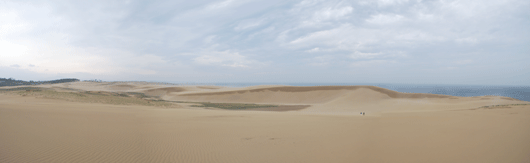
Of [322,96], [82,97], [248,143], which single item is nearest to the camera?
[248,143]

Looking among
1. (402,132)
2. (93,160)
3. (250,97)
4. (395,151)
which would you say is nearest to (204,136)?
(93,160)

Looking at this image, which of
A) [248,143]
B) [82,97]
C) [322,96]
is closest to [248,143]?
[248,143]

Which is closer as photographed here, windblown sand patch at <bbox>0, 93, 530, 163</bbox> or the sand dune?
windblown sand patch at <bbox>0, 93, 530, 163</bbox>

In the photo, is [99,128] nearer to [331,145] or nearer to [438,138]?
[331,145]

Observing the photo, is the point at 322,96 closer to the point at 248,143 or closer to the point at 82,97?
the point at 82,97

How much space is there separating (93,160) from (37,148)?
1.61 m

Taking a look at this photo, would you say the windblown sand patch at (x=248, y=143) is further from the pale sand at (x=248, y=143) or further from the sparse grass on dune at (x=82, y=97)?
the sparse grass on dune at (x=82, y=97)

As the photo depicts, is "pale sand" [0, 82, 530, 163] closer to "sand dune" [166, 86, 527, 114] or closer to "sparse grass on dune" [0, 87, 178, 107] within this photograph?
"sparse grass on dune" [0, 87, 178, 107]

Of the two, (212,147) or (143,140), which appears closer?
(212,147)

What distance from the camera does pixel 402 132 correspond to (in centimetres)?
791

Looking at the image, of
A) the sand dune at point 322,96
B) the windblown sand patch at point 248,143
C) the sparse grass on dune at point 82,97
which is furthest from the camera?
the sand dune at point 322,96

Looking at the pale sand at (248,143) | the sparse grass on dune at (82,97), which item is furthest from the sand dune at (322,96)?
the pale sand at (248,143)

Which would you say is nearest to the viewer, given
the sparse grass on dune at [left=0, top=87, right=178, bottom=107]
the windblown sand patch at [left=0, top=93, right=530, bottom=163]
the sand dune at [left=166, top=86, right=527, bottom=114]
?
the windblown sand patch at [left=0, top=93, right=530, bottom=163]

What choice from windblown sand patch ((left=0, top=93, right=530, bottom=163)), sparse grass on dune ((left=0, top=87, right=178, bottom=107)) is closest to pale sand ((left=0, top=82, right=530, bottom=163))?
windblown sand patch ((left=0, top=93, right=530, bottom=163))
